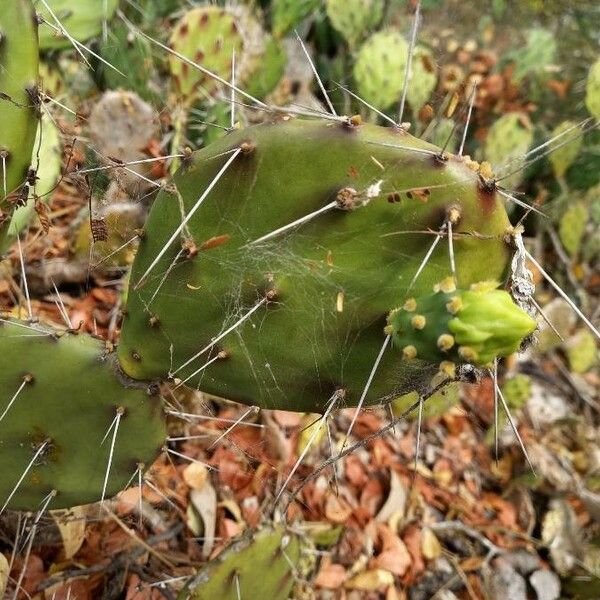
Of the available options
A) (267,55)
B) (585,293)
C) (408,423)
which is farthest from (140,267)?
(585,293)

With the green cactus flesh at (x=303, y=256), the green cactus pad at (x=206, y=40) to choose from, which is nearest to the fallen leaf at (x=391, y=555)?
the green cactus flesh at (x=303, y=256)

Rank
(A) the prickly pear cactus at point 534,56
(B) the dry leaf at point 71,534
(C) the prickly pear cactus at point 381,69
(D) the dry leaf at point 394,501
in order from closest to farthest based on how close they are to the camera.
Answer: (B) the dry leaf at point 71,534, (D) the dry leaf at point 394,501, (C) the prickly pear cactus at point 381,69, (A) the prickly pear cactus at point 534,56

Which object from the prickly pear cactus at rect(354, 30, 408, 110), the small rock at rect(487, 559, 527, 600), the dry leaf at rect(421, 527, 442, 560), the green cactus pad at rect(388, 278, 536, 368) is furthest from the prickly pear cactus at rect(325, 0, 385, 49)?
the green cactus pad at rect(388, 278, 536, 368)

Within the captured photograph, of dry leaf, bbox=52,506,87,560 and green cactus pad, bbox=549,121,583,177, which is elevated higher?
green cactus pad, bbox=549,121,583,177

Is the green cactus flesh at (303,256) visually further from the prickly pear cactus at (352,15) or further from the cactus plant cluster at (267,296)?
the prickly pear cactus at (352,15)

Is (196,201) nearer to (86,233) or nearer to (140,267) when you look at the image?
(140,267)

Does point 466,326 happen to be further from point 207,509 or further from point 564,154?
point 564,154

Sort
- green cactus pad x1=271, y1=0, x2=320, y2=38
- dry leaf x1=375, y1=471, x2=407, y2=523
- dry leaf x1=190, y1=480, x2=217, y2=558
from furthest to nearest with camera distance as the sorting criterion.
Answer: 1. green cactus pad x1=271, y1=0, x2=320, y2=38
2. dry leaf x1=375, y1=471, x2=407, y2=523
3. dry leaf x1=190, y1=480, x2=217, y2=558

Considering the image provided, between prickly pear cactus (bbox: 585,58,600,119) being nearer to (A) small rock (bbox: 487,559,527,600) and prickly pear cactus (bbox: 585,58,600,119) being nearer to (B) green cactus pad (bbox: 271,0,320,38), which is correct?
(B) green cactus pad (bbox: 271,0,320,38)
